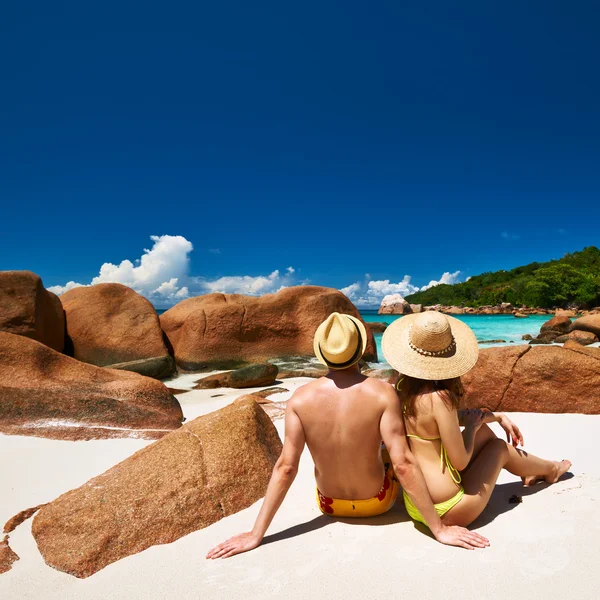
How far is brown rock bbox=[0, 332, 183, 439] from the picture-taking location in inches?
198

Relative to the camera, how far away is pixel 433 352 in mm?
2461

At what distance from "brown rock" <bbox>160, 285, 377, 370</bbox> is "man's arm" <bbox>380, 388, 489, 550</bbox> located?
9873 mm

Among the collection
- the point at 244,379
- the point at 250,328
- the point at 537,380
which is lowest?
the point at 537,380

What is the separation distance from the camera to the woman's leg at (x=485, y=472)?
248cm

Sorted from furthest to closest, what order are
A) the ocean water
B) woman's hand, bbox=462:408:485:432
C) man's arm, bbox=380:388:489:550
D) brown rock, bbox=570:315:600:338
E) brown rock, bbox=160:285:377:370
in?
the ocean water, brown rock, bbox=570:315:600:338, brown rock, bbox=160:285:377:370, woman's hand, bbox=462:408:485:432, man's arm, bbox=380:388:489:550

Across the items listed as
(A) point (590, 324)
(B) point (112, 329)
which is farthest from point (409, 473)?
(A) point (590, 324)

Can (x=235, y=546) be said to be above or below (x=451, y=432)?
below

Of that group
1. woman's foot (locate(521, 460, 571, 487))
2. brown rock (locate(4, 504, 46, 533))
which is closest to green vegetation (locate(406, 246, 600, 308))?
woman's foot (locate(521, 460, 571, 487))

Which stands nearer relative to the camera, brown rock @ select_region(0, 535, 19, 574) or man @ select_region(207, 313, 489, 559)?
man @ select_region(207, 313, 489, 559)

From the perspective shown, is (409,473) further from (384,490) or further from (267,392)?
(267,392)

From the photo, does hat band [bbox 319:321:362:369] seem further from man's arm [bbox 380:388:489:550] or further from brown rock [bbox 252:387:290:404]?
brown rock [bbox 252:387:290:404]

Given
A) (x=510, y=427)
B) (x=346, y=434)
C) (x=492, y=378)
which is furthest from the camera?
(x=492, y=378)

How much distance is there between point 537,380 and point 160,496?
4.84 metres

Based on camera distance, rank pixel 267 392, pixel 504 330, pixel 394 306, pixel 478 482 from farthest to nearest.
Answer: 1. pixel 394 306
2. pixel 504 330
3. pixel 267 392
4. pixel 478 482
